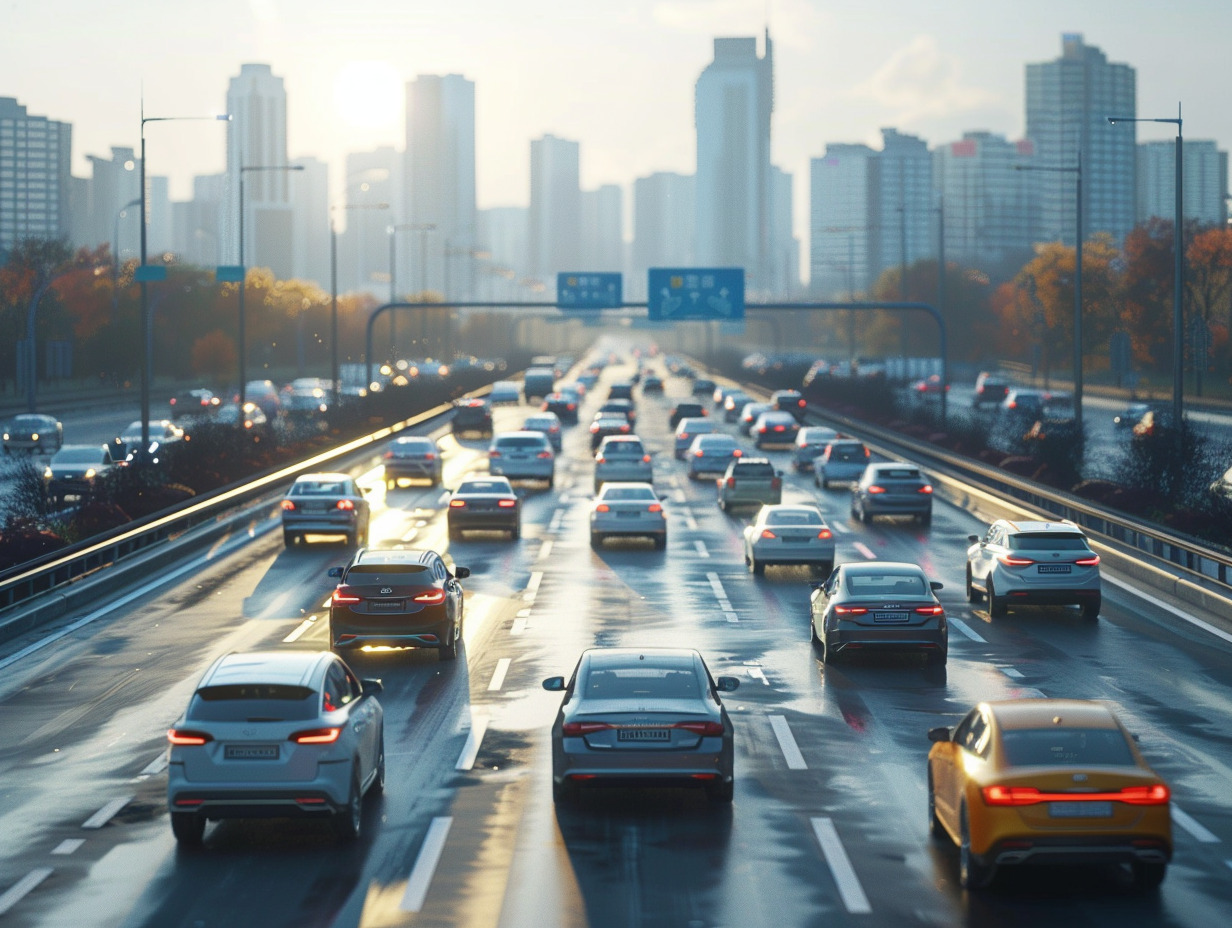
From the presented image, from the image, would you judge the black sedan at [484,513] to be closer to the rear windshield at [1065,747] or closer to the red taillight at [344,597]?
the red taillight at [344,597]

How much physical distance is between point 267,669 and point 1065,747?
5.66 metres

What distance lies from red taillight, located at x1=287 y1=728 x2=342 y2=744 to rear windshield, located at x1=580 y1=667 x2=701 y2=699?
89.4 inches

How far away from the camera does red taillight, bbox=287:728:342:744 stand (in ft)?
41.7

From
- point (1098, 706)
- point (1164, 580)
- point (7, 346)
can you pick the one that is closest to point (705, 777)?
point (1098, 706)

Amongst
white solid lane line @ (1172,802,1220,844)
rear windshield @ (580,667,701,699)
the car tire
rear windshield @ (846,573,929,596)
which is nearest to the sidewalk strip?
rear windshield @ (580,667,701,699)

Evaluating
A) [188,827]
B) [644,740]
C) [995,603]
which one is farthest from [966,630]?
[188,827]

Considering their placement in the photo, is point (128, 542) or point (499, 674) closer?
point (499, 674)

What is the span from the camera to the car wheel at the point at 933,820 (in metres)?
13.2

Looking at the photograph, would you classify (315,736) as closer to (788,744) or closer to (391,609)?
(788,744)

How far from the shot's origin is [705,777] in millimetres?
13820

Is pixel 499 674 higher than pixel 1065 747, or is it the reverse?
pixel 1065 747

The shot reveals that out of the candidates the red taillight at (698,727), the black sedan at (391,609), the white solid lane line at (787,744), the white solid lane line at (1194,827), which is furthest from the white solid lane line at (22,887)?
the black sedan at (391,609)

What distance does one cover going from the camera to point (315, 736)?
41.9 feet

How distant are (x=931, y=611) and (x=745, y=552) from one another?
12744 millimetres
